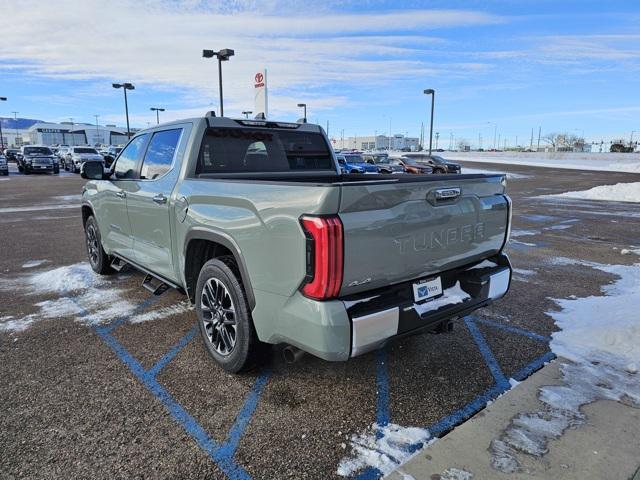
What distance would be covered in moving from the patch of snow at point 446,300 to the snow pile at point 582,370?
81 cm

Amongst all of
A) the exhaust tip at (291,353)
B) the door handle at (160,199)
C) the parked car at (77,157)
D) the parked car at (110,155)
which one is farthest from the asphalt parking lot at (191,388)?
the parked car at (77,157)

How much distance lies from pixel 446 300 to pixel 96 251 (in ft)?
16.1

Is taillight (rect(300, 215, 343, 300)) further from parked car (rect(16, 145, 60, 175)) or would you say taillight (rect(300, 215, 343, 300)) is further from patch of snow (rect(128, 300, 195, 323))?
parked car (rect(16, 145, 60, 175))

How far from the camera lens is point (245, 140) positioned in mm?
4371

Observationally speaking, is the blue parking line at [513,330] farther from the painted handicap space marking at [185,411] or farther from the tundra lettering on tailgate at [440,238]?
the painted handicap space marking at [185,411]

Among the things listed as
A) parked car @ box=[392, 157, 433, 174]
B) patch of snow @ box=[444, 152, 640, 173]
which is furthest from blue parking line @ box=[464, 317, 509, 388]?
patch of snow @ box=[444, 152, 640, 173]

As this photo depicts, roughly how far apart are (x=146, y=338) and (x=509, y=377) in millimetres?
3053

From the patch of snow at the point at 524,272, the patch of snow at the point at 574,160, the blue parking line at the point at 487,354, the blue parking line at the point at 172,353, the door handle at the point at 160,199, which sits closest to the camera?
the blue parking line at the point at 487,354

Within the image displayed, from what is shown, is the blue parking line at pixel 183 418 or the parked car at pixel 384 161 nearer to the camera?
the blue parking line at pixel 183 418

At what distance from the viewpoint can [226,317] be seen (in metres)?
3.38

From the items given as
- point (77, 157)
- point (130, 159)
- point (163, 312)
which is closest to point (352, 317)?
point (163, 312)

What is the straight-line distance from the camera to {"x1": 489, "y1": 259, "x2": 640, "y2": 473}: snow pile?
2.68 m

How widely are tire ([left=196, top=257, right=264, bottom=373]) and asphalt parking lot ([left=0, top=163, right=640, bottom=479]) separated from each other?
18cm

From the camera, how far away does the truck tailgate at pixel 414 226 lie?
101 inches
